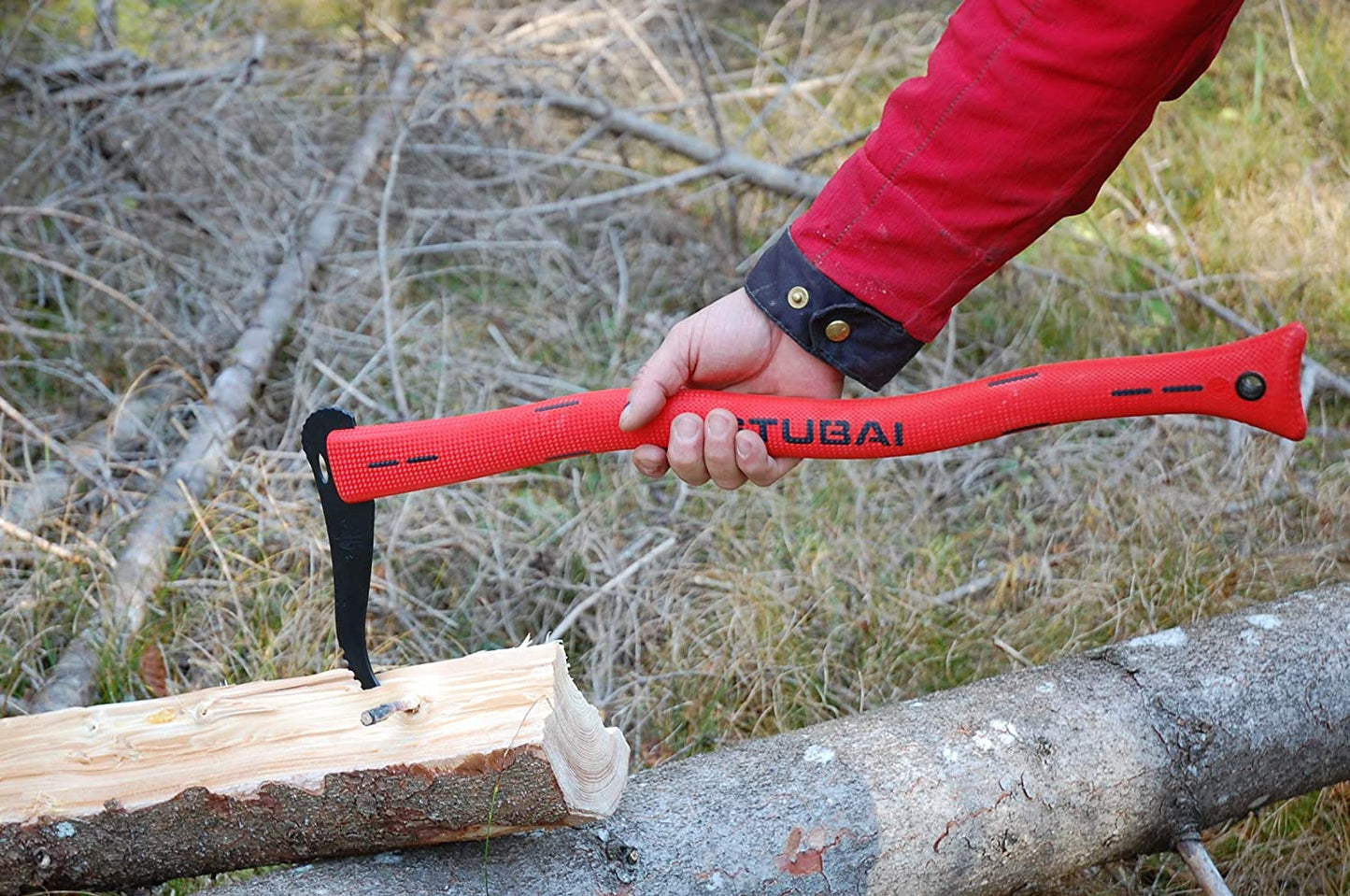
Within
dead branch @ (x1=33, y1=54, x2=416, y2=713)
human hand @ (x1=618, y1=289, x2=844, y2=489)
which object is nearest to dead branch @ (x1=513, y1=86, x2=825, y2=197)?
dead branch @ (x1=33, y1=54, x2=416, y2=713)

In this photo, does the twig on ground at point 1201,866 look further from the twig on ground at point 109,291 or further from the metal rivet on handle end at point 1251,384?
the twig on ground at point 109,291

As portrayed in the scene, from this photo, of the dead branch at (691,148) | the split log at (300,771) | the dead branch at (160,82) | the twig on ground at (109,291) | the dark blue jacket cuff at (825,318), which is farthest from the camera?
the dead branch at (691,148)

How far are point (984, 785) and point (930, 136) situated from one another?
0.99 m

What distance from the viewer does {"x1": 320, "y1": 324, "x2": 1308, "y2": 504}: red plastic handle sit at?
1.71 metres

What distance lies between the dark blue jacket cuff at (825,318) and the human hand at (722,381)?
8cm

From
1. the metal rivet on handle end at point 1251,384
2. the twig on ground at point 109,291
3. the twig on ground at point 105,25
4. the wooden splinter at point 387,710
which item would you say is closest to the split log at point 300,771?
the wooden splinter at point 387,710

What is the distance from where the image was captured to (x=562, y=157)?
13.4 ft

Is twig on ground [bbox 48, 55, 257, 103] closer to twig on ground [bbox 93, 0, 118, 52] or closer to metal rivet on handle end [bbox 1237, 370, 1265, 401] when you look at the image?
twig on ground [bbox 93, 0, 118, 52]

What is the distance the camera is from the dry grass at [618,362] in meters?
2.56

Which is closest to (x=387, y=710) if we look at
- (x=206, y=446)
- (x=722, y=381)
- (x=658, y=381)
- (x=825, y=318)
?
(x=658, y=381)

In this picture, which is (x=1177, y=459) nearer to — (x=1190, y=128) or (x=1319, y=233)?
(x=1319, y=233)

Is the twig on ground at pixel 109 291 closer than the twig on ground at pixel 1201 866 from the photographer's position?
No

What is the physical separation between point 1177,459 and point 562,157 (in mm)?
2272

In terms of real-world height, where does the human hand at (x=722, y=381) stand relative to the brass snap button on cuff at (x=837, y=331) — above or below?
below
